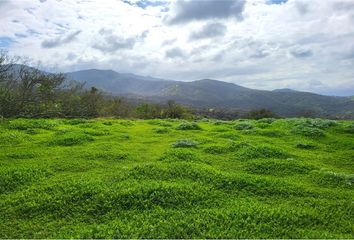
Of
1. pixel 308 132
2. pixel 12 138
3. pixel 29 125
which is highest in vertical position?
pixel 308 132

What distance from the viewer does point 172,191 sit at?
34.2 ft

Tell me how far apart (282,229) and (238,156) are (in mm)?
7528

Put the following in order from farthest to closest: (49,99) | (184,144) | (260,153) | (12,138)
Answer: (49,99) → (12,138) → (184,144) → (260,153)

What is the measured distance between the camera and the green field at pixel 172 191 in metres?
8.48

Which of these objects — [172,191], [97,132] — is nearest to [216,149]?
[172,191]

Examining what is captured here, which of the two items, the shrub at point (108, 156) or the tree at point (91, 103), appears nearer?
the shrub at point (108, 156)

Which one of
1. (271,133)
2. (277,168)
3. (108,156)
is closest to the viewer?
(277,168)

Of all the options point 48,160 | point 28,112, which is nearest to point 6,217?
point 48,160

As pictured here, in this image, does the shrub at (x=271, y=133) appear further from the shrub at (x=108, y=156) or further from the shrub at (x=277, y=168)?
the shrub at (x=108, y=156)

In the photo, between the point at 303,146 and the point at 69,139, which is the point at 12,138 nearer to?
the point at 69,139

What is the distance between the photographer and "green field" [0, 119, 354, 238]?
848cm

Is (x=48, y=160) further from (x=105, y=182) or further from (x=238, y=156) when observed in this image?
(x=238, y=156)

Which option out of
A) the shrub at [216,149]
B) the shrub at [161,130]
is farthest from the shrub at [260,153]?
the shrub at [161,130]

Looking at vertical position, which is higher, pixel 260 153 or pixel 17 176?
pixel 260 153
